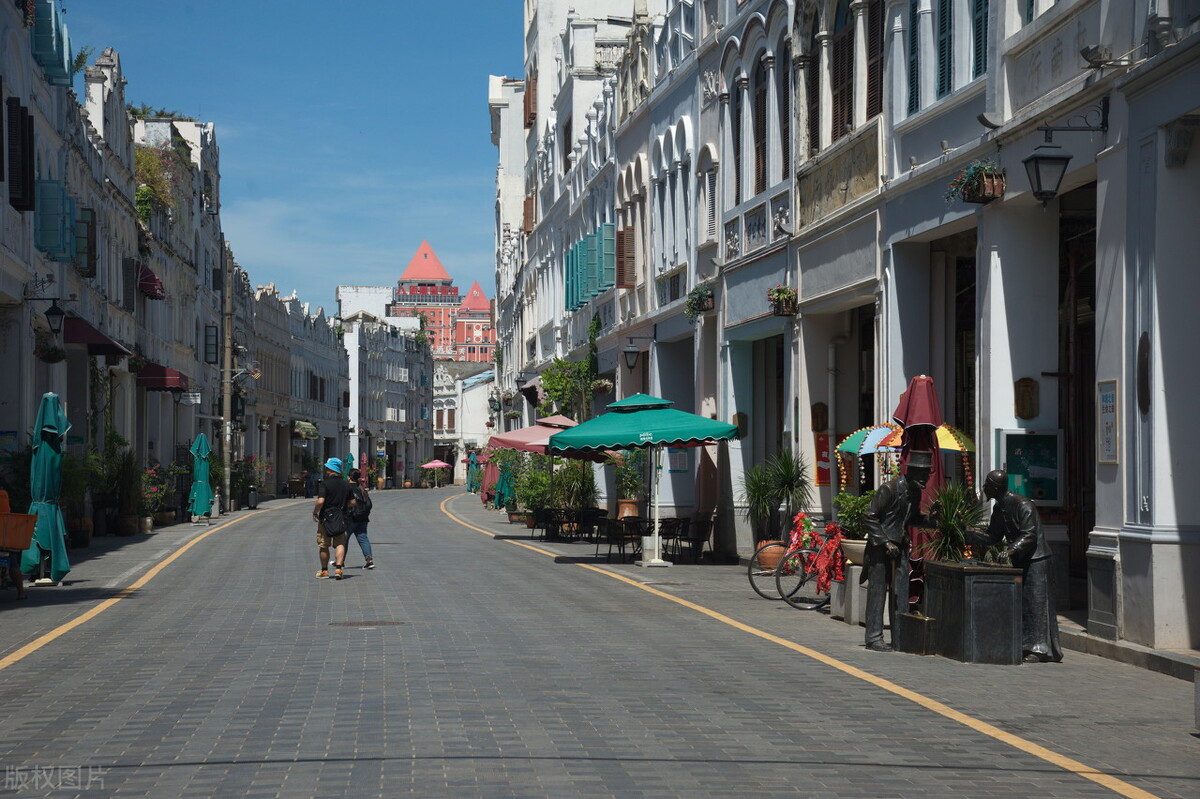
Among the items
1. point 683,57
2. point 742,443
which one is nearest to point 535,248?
point 683,57

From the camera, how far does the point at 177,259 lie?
174 ft

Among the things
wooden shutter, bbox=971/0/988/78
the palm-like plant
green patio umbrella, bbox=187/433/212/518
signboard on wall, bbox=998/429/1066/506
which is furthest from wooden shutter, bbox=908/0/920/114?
green patio umbrella, bbox=187/433/212/518

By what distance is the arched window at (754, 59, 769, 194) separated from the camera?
1019 inches

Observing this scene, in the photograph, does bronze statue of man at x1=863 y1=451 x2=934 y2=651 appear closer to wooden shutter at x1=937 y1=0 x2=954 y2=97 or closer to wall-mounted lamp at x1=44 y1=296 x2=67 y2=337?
wooden shutter at x1=937 y1=0 x2=954 y2=97

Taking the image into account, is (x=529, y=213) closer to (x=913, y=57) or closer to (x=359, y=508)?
(x=359, y=508)

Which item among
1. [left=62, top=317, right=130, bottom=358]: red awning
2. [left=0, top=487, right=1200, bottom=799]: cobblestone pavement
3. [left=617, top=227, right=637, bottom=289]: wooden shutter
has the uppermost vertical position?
[left=617, top=227, right=637, bottom=289]: wooden shutter

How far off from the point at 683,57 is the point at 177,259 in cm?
2791

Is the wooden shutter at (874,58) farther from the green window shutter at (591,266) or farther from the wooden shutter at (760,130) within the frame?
the green window shutter at (591,266)

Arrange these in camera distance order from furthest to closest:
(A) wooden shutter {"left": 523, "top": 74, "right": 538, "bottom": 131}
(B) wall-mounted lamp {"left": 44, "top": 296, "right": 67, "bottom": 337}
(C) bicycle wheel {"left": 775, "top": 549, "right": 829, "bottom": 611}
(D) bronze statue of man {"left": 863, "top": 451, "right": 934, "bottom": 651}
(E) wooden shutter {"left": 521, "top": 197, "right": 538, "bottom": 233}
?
(A) wooden shutter {"left": 523, "top": 74, "right": 538, "bottom": 131} → (E) wooden shutter {"left": 521, "top": 197, "right": 538, "bottom": 233} → (B) wall-mounted lamp {"left": 44, "top": 296, "right": 67, "bottom": 337} → (C) bicycle wheel {"left": 775, "top": 549, "right": 829, "bottom": 611} → (D) bronze statue of man {"left": 863, "top": 451, "right": 934, "bottom": 651}

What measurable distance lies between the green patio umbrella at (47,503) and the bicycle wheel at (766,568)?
9104 mm

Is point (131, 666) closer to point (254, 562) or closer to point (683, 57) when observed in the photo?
point (254, 562)

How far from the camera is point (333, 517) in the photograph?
21.7 m

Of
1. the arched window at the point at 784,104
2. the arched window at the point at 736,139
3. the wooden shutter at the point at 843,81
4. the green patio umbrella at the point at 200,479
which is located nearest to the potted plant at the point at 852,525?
the wooden shutter at the point at 843,81

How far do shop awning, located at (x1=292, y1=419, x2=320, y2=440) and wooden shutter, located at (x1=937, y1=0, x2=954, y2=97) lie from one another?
73431 millimetres
